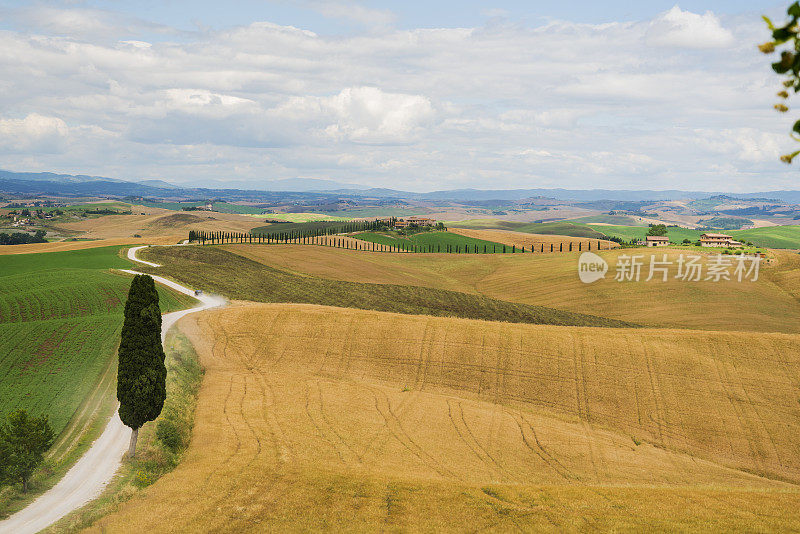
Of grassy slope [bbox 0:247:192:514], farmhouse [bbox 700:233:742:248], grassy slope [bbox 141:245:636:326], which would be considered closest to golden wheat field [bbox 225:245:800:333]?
grassy slope [bbox 141:245:636:326]

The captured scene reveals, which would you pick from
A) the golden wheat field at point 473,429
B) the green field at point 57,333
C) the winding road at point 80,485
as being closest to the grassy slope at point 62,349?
the green field at point 57,333

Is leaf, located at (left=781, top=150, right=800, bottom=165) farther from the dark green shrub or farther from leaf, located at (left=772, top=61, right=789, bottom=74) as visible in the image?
the dark green shrub

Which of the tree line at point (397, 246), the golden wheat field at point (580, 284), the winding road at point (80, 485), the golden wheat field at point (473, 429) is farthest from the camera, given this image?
the tree line at point (397, 246)

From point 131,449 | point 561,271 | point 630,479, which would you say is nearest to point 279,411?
point 131,449

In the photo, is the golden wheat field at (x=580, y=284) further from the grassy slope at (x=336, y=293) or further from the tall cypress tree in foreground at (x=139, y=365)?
the tall cypress tree in foreground at (x=139, y=365)

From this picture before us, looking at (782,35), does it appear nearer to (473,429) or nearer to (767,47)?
(767,47)

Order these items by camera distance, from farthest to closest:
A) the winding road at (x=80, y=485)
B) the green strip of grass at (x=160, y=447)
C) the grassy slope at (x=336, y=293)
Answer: the grassy slope at (x=336, y=293)
the winding road at (x=80, y=485)
the green strip of grass at (x=160, y=447)

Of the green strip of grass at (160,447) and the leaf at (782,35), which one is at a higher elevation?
the leaf at (782,35)
